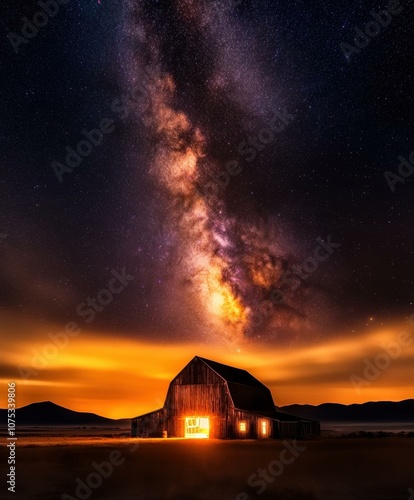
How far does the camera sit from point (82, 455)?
2861 cm

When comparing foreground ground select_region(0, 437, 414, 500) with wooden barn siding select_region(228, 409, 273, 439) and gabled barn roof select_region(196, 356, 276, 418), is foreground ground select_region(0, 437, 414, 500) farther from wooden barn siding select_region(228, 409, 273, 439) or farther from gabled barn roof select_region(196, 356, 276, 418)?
gabled barn roof select_region(196, 356, 276, 418)

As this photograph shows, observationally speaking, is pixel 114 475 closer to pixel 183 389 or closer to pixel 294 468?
pixel 294 468

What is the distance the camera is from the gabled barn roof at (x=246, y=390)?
49469 mm

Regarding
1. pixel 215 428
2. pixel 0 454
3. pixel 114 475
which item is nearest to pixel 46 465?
pixel 114 475

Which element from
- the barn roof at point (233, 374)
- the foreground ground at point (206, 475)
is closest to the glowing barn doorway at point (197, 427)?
the barn roof at point (233, 374)

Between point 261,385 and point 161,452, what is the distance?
3150cm

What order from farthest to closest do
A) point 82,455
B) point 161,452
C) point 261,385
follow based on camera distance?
point 261,385
point 161,452
point 82,455

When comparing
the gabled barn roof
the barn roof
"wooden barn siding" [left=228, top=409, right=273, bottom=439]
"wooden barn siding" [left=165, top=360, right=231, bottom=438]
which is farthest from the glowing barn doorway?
the barn roof

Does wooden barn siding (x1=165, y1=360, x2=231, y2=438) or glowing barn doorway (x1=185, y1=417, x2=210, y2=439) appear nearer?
wooden barn siding (x1=165, y1=360, x2=231, y2=438)

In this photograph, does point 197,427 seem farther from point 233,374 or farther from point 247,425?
point 233,374

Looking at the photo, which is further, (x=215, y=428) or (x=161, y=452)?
(x=215, y=428)

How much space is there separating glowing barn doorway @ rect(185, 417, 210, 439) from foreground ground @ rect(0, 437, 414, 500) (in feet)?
53.2

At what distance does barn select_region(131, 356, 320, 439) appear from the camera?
46.7 meters

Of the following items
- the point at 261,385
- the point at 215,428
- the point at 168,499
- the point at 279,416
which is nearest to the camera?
the point at 168,499
